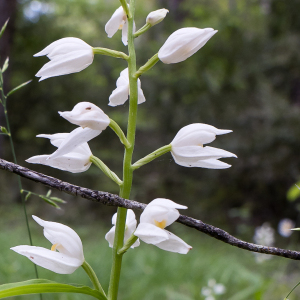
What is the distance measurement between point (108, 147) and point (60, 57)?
19.1 ft

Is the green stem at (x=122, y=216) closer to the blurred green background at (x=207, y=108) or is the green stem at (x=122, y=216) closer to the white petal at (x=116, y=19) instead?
the white petal at (x=116, y=19)

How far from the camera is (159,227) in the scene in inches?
23.7

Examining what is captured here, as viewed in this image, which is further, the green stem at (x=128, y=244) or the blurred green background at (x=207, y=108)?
the blurred green background at (x=207, y=108)

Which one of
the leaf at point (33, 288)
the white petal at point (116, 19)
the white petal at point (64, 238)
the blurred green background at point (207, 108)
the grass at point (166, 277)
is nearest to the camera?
the leaf at point (33, 288)

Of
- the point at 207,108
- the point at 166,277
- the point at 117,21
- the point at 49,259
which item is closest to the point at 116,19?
the point at 117,21

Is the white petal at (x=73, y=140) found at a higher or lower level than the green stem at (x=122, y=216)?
higher

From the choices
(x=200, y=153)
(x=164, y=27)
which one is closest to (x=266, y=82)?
(x=164, y=27)

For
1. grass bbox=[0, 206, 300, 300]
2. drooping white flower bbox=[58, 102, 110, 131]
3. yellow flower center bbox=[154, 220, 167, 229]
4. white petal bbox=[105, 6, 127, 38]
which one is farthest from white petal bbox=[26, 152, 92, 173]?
grass bbox=[0, 206, 300, 300]

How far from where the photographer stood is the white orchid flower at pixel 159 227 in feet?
1.85

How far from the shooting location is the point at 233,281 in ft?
8.57

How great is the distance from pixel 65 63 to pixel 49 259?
1.20ft

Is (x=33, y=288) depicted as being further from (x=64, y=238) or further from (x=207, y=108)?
(x=207, y=108)

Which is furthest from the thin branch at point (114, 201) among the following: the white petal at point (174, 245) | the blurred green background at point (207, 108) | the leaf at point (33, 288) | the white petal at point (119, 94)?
the blurred green background at point (207, 108)

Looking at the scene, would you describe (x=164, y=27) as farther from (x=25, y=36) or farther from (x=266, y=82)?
(x=25, y=36)
